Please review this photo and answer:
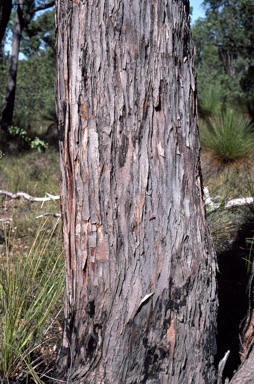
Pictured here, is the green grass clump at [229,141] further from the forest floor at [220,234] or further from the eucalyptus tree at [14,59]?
the eucalyptus tree at [14,59]

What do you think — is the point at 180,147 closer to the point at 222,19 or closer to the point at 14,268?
the point at 14,268

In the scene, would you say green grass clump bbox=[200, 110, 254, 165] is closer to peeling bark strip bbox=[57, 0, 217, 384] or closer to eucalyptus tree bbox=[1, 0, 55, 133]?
peeling bark strip bbox=[57, 0, 217, 384]

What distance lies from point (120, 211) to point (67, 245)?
11.5 inches

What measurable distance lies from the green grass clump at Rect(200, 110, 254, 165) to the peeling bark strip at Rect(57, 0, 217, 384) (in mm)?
4675

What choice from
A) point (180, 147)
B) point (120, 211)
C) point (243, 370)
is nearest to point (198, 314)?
point (243, 370)

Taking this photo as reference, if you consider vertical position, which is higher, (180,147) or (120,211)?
(180,147)

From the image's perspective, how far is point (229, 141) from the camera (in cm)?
655

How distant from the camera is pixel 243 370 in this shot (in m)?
2.07

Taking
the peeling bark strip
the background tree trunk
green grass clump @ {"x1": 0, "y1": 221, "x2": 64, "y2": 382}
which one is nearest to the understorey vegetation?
green grass clump @ {"x1": 0, "y1": 221, "x2": 64, "y2": 382}

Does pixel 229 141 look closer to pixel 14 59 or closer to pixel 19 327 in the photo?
pixel 19 327

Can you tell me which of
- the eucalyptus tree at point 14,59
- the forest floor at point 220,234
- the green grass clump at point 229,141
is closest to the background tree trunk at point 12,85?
the eucalyptus tree at point 14,59

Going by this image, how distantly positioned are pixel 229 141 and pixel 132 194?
4954mm

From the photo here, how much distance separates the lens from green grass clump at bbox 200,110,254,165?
651 centimetres

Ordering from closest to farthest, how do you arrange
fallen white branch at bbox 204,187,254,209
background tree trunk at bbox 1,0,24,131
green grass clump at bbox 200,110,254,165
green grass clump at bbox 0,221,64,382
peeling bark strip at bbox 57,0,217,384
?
peeling bark strip at bbox 57,0,217,384 → green grass clump at bbox 0,221,64,382 → fallen white branch at bbox 204,187,254,209 → green grass clump at bbox 200,110,254,165 → background tree trunk at bbox 1,0,24,131
